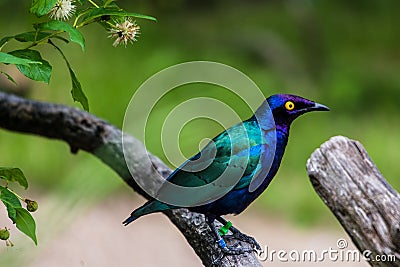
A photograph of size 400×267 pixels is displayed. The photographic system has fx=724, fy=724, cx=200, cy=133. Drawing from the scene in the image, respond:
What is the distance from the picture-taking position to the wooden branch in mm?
1594

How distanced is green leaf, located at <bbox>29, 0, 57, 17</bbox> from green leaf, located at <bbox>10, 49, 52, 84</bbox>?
2.9 inches

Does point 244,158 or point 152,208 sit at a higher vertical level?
point 244,158

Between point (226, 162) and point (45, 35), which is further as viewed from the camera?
point (226, 162)

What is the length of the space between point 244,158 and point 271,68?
12.7 ft

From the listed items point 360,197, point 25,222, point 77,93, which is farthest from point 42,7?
point 360,197

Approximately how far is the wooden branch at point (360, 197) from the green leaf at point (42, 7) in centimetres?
91

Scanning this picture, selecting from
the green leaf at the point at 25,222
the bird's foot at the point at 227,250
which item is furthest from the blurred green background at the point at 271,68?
the green leaf at the point at 25,222

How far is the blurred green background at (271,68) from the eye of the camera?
411cm

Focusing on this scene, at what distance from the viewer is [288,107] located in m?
1.45

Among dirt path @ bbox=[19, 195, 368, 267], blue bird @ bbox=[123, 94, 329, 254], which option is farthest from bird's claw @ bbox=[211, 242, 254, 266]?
dirt path @ bbox=[19, 195, 368, 267]

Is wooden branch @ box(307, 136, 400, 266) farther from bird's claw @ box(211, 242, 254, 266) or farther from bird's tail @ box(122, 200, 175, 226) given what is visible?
bird's tail @ box(122, 200, 175, 226)

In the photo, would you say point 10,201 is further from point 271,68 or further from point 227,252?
point 271,68

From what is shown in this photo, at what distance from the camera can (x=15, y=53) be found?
3.45ft

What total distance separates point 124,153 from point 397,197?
2.33ft
